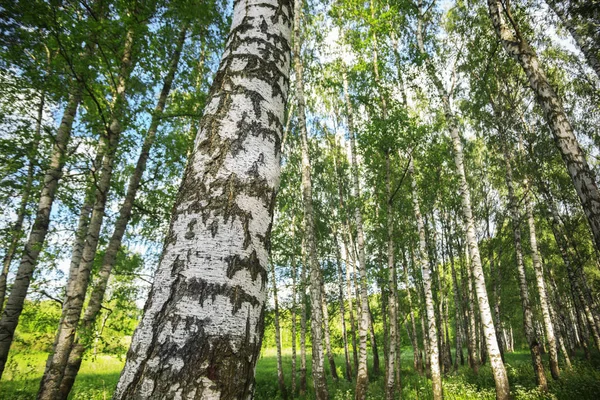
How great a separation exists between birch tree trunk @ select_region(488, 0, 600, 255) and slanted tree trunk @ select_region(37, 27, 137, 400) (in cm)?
723

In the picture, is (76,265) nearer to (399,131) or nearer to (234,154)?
(234,154)

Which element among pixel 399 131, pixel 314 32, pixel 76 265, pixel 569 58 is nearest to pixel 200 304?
pixel 76 265

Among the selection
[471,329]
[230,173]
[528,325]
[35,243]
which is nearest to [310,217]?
[35,243]

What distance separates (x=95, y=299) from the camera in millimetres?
5352

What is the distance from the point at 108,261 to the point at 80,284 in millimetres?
689

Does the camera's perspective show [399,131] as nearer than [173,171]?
No

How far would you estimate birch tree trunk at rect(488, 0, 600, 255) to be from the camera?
454 cm

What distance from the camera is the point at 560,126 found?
5043mm

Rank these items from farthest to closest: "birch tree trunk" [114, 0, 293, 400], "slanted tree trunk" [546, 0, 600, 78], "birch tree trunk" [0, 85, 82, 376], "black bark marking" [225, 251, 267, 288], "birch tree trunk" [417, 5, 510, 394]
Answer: "birch tree trunk" [417, 5, 510, 394], "slanted tree trunk" [546, 0, 600, 78], "birch tree trunk" [0, 85, 82, 376], "black bark marking" [225, 251, 267, 288], "birch tree trunk" [114, 0, 293, 400]

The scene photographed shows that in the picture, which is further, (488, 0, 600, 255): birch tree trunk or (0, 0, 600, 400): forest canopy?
(488, 0, 600, 255): birch tree trunk

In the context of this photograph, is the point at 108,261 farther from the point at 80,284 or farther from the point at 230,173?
the point at 230,173

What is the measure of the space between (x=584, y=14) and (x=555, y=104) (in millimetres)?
2518

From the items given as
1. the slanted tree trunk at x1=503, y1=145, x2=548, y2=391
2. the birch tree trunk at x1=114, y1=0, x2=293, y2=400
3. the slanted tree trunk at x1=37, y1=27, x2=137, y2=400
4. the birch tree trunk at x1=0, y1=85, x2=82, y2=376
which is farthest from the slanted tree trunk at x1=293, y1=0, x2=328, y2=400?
the birch tree trunk at x1=114, y1=0, x2=293, y2=400

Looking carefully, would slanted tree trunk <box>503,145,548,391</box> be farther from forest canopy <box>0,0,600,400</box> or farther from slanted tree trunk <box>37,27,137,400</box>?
slanted tree trunk <box>37,27,137,400</box>
